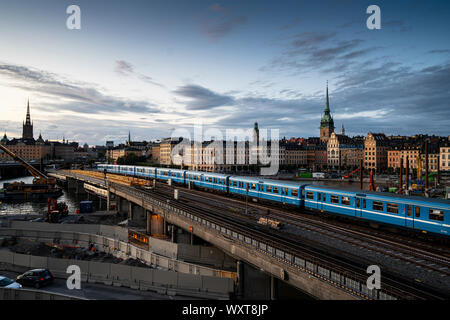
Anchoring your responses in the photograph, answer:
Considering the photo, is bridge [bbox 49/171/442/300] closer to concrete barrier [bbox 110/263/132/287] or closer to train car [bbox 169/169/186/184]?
concrete barrier [bbox 110/263/132/287]

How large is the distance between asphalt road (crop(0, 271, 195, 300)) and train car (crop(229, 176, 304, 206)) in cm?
1687

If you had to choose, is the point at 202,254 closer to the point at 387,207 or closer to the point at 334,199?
the point at 334,199

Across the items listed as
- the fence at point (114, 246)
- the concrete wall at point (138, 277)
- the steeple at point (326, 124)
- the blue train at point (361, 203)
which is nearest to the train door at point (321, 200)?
the blue train at point (361, 203)

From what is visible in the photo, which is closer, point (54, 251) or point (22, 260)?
point (22, 260)

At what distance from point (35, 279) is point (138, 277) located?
802cm

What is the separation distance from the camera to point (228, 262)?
26.5 metres

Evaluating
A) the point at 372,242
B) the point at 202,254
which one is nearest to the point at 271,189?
the point at 202,254

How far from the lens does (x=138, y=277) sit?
22328mm

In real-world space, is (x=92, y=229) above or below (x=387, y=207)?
below

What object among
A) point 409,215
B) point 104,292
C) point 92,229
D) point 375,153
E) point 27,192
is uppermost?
point 375,153

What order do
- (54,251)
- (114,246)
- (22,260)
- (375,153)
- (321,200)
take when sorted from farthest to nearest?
(375,153) → (54,251) → (114,246) → (321,200) → (22,260)

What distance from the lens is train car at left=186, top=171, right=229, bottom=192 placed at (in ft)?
153

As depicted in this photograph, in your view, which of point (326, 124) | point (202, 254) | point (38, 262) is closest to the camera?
point (38, 262)
